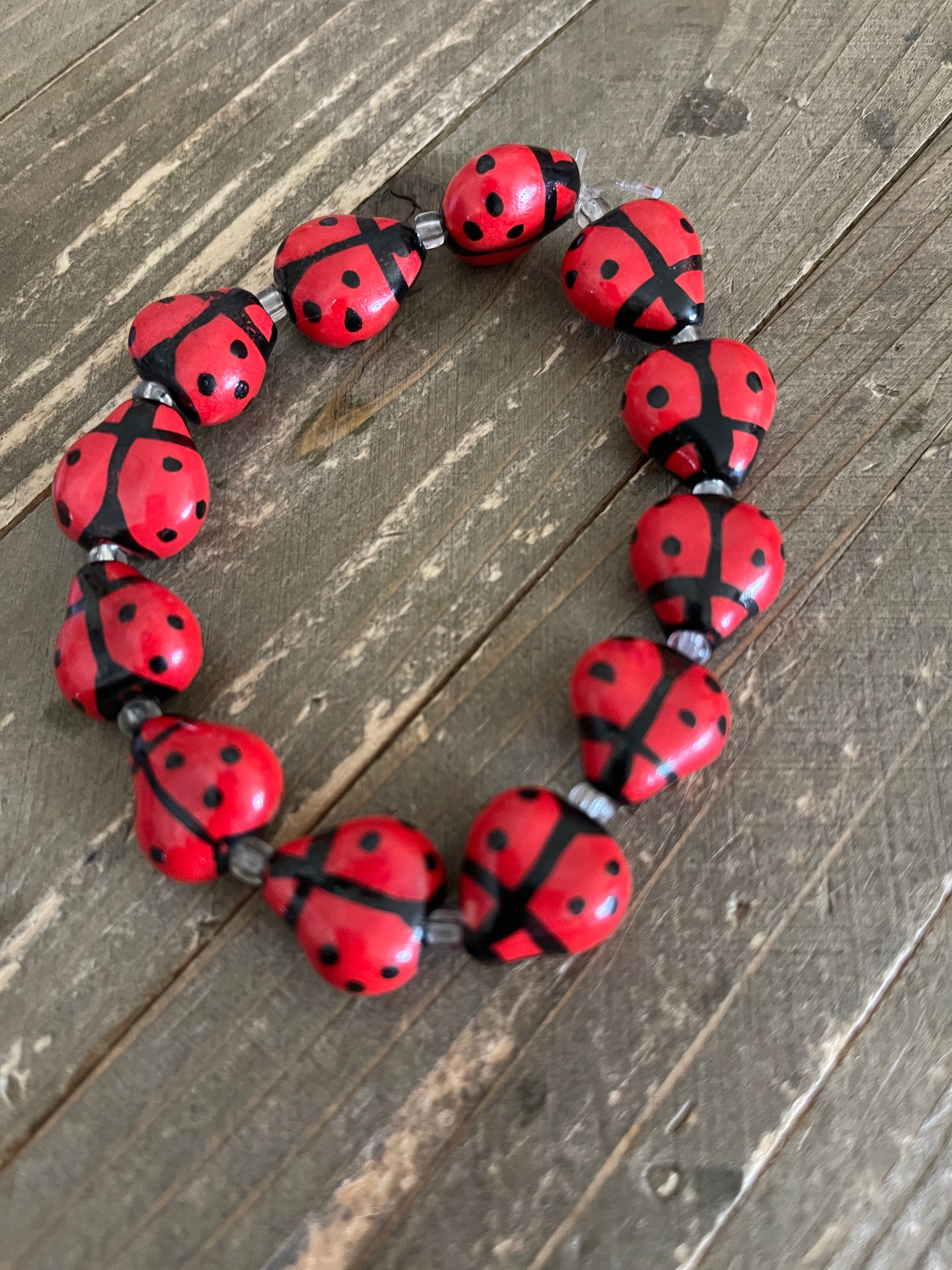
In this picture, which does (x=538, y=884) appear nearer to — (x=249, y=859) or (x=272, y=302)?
(x=249, y=859)

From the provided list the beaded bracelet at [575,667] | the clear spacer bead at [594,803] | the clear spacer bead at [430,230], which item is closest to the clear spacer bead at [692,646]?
the beaded bracelet at [575,667]

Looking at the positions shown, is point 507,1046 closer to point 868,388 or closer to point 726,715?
point 726,715

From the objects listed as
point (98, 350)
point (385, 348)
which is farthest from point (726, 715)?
point (98, 350)

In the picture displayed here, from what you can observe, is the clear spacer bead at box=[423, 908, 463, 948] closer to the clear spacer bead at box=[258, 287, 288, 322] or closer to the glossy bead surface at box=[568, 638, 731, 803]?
the glossy bead surface at box=[568, 638, 731, 803]

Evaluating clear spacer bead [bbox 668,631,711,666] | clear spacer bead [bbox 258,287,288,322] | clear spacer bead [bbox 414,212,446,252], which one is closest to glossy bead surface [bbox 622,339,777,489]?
clear spacer bead [bbox 668,631,711,666]

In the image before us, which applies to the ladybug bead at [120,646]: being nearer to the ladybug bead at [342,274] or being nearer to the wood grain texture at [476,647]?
the wood grain texture at [476,647]

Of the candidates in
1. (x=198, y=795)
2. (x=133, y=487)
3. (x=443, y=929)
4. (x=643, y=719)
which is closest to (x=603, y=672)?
(x=643, y=719)

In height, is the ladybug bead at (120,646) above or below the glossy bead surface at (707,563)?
above
